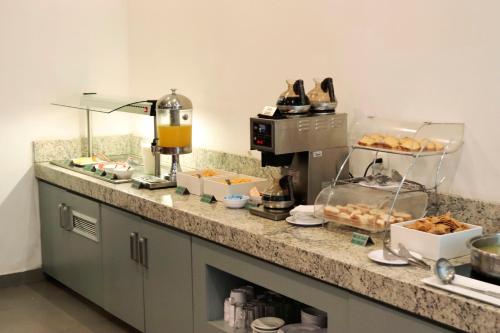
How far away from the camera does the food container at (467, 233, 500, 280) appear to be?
75.2 inches

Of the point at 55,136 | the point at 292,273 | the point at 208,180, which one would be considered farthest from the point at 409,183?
the point at 55,136

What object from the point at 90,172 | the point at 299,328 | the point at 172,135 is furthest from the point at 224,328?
the point at 90,172

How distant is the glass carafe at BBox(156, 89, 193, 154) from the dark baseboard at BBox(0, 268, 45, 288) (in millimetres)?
1374

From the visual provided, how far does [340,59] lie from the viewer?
3.01 m

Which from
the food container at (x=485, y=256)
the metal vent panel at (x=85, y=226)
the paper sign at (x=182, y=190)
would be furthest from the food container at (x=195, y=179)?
the food container at (x=485, y=256)

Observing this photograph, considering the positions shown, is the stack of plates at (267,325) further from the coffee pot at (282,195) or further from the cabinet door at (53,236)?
the cabinet door at (53,236)

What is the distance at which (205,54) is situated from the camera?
3814mm

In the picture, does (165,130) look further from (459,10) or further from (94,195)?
(459,10)

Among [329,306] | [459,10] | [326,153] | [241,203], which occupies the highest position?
[459,10]

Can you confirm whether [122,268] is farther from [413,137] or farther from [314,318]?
[413,137]

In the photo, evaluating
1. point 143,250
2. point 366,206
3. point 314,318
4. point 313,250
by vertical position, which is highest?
point 366,206

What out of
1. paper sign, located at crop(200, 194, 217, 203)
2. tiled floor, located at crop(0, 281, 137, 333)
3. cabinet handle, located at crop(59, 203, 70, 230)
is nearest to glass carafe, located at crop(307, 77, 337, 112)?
paper sign, located at crop(200, 194, 217, 203)

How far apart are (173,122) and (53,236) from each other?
116 cm

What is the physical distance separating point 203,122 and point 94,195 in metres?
0.73
